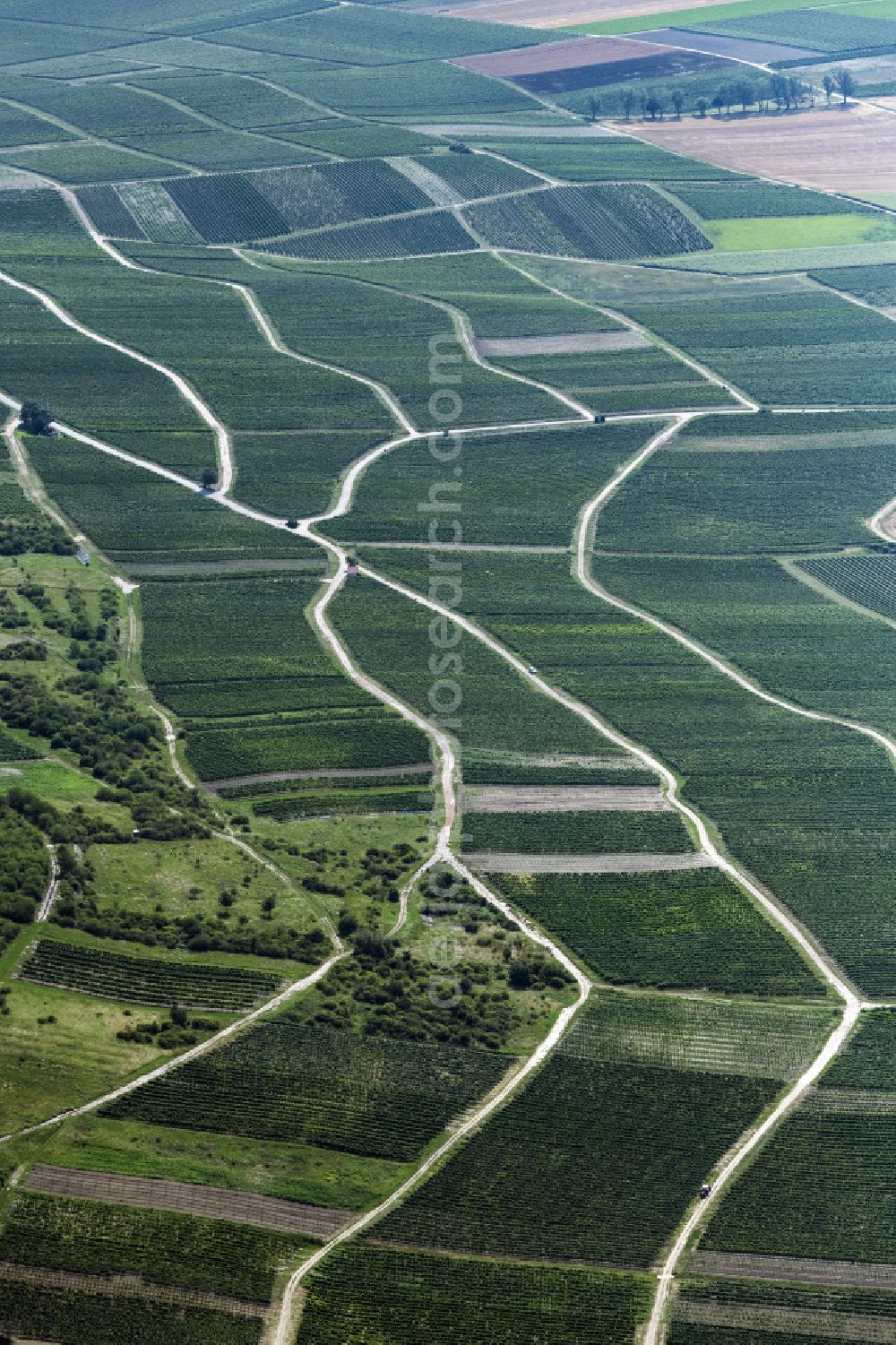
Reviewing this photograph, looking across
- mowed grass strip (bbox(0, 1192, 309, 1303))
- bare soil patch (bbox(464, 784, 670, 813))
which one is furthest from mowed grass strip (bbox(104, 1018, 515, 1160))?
bare soil patch (bbox(464, 784, 670, 813))

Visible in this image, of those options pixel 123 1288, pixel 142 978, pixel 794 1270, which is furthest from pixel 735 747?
pixel 123 1288

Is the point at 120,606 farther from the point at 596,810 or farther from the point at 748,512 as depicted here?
the point at 748,512

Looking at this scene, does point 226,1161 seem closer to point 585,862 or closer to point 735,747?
point 585,862

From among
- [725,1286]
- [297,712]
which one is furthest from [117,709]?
[725,1286]

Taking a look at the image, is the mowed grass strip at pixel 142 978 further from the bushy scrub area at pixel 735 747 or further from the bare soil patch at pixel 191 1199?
the bushy scrub area at pixel 735 747

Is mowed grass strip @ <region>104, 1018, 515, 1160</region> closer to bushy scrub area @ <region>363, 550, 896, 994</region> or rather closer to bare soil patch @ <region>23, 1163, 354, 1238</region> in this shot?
bare soil patch @ <region>23, 1163, 354, 1238</region>

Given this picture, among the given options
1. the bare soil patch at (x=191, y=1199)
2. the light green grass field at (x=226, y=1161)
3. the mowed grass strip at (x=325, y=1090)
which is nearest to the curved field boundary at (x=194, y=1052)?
the mowed grass strip at (x=325, y=1090)

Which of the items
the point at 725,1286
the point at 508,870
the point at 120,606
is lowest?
the point at 725,1286
